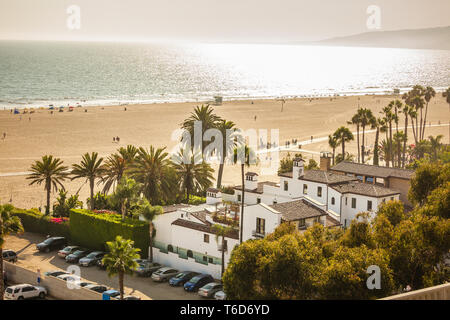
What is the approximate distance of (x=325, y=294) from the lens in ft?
75.6

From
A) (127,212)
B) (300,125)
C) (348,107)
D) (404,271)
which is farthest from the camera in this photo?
(348,107)

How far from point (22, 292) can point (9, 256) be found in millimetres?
10150

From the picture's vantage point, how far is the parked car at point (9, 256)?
40.4 metres

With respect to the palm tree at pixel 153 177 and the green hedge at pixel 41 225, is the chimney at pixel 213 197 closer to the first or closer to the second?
the palm tree at pixel 153 177

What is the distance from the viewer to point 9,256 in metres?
40.6

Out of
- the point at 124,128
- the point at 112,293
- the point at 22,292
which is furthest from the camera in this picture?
the point at 124,128

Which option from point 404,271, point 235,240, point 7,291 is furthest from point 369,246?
point 7,291

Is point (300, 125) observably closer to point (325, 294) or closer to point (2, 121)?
point (2, 121)

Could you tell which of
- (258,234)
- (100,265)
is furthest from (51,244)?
(258,234)

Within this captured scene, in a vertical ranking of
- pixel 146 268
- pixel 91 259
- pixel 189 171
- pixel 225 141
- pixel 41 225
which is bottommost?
pixel 146 268

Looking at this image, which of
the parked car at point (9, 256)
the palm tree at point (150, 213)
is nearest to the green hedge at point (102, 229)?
the palm tree at point (150, 213)

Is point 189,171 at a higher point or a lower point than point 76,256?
higher

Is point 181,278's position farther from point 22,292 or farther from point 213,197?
point 22,292

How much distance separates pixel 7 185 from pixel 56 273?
30237 mm
